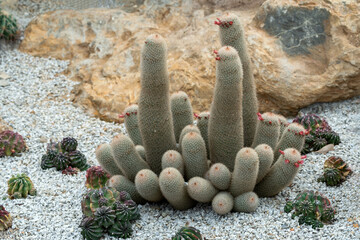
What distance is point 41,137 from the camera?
6621mm

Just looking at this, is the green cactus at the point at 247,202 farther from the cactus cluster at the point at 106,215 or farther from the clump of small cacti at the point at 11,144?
the clump of small cacti at the point at 11,144

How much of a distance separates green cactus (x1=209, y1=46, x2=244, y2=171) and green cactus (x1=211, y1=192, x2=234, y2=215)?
15.6 inches

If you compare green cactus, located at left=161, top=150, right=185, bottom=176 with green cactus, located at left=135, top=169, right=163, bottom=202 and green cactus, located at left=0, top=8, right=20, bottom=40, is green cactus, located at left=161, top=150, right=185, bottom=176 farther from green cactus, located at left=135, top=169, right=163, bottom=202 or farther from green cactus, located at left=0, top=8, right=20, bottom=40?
green cactus, located at left=0, top=8, right=20, bottom=40

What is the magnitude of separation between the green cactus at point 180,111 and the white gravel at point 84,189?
87cm

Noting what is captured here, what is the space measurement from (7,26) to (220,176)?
6.30 meters

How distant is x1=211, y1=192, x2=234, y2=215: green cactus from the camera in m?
4.18

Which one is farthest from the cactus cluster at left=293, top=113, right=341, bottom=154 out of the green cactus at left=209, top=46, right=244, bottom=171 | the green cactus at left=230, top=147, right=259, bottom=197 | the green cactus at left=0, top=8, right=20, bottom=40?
the green cactus at left=0, top=8, right=20, bottom=40

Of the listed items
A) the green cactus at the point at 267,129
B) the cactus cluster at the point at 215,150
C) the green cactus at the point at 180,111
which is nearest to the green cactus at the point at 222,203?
the cactus cluster at the point at 215,150

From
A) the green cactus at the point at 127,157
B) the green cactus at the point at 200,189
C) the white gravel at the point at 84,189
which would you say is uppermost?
the green cactus at the point at 127,157

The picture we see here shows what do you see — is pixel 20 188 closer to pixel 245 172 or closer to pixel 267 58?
pixel 245 172

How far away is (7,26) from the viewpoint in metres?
8.96

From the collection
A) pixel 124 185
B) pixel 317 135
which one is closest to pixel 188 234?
pixel 124 185

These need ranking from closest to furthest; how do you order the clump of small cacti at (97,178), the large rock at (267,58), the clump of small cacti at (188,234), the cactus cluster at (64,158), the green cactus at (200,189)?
the clump of small cacti at (188,234)
the green cactus at (200,189)
the clump of small cacti at (97,178)
the cactus cluster at (64,158)
the large rock at (267,58)

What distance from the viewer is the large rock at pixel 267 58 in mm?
6637
